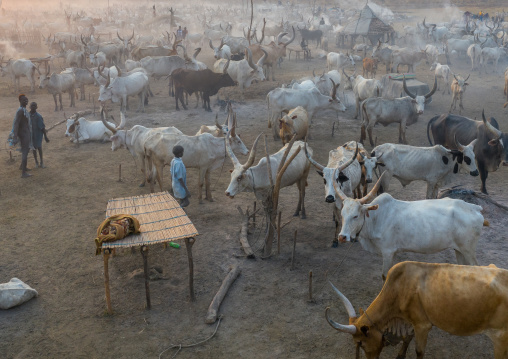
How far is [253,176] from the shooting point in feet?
28.3

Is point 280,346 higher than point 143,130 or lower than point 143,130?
lower

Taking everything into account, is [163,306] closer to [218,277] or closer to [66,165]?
[218,277]

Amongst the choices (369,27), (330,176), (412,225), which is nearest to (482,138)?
(330,176)

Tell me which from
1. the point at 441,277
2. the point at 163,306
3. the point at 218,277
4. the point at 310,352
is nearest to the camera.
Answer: the point at 441,277

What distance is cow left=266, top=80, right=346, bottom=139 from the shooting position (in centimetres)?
1420

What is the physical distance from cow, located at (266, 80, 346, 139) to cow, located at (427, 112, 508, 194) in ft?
11.9

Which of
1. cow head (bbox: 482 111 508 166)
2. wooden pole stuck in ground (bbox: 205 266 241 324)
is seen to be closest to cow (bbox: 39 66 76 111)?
wooden pole stuck in ground (bbox: 205 266 241 324)

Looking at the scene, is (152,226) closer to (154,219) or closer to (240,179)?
(154,219)

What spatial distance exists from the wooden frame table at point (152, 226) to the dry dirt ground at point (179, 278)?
0.52m

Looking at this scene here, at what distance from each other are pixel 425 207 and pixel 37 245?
6.37 m

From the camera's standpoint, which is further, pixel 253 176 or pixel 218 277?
pixel 253 176

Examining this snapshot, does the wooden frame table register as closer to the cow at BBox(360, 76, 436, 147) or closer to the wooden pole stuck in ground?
the wooden pole stuck in ground

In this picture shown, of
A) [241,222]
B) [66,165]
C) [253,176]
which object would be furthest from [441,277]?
[66,165]

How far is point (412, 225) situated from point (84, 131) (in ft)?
34.6
